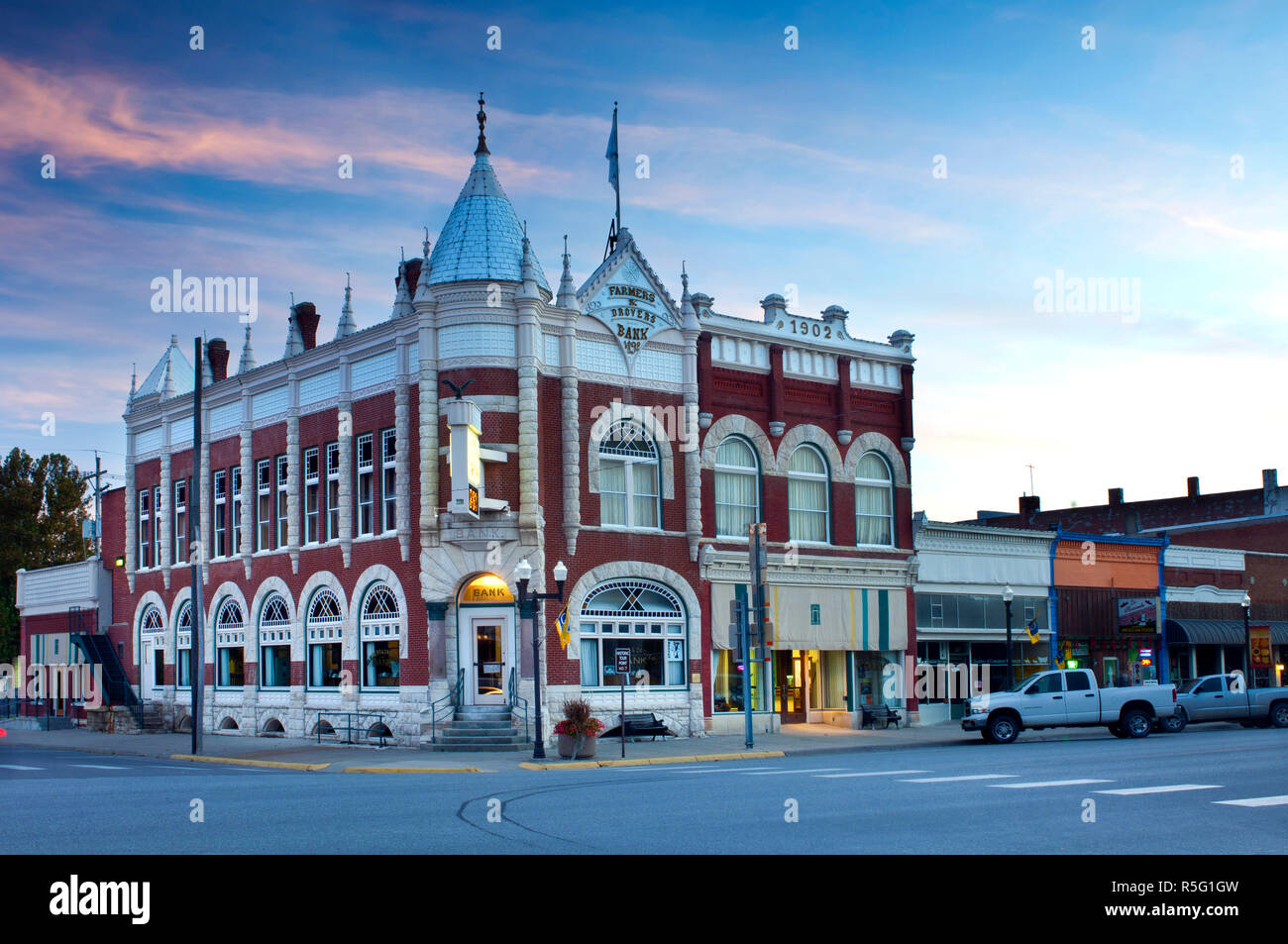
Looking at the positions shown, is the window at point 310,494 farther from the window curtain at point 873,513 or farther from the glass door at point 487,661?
the window curtain at point 873,513

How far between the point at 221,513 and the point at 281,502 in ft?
12.8

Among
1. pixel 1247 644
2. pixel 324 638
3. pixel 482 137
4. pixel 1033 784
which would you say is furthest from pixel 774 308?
pixel 1247 644

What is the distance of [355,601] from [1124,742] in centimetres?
1984

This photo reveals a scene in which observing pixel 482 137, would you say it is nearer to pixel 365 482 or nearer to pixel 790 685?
pixel 365 482

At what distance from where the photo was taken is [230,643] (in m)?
39.9

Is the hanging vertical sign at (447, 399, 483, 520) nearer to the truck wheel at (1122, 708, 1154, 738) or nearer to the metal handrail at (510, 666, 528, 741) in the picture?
the metal handrail at (510, 666, 528, 741)

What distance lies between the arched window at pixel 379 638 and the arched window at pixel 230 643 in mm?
7370

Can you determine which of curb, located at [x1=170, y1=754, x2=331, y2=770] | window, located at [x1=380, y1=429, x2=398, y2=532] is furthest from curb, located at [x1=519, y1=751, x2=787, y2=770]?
window, located at [x1=380, y1=429, x2=398, y2=532]

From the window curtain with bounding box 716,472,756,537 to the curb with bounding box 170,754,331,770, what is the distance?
13.3m

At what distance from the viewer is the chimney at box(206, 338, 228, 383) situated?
44.6 m

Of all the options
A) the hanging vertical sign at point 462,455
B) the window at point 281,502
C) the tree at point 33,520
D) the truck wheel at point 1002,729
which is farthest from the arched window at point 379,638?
the tree at point 33,520

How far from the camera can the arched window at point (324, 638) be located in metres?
35.2
